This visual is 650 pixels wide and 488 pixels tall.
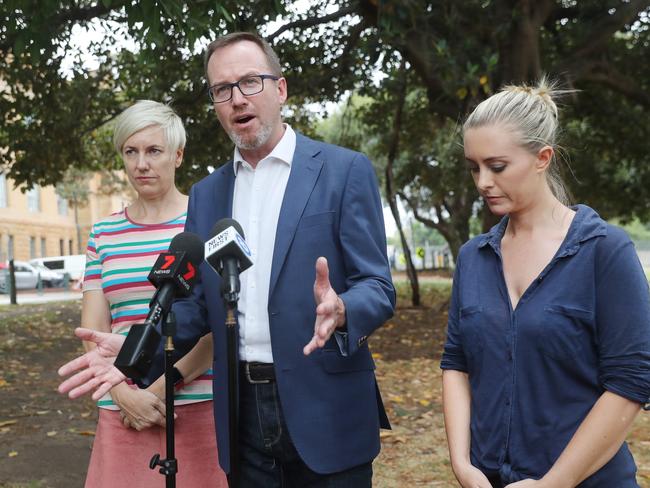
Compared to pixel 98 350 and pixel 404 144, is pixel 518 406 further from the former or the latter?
pixel 404 144

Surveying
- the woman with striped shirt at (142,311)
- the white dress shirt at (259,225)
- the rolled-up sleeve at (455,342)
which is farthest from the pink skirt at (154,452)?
the rolled-up sleeve at (455,342)

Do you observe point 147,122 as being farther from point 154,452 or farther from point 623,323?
point 623,323

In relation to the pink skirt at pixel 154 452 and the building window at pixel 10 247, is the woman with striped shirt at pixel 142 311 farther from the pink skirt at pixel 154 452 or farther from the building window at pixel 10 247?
the building window at pixel 10 247

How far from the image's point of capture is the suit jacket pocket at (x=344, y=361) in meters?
2.55

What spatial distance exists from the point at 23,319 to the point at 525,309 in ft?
54.3

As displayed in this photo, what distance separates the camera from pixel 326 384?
2557 mm

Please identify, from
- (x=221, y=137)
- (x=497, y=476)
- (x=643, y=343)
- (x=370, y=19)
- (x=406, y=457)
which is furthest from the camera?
(x=221, y=137)

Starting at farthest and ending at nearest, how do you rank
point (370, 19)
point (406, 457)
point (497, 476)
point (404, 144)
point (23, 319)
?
point (404, 144) < point (23, 319) < point (370, 19) < point (406, 457) < point (497, 476)

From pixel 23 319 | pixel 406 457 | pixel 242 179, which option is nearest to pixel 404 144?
pixel 23 319

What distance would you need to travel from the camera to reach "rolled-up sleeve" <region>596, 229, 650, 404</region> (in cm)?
204

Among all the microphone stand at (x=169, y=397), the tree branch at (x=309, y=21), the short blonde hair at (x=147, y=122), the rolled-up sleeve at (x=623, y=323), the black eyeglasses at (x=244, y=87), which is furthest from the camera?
the tree branch at (x=309, y=21)

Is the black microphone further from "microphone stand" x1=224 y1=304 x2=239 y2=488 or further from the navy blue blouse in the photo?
the navy blue blouse

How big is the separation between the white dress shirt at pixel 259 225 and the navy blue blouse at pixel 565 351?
2.51 feet

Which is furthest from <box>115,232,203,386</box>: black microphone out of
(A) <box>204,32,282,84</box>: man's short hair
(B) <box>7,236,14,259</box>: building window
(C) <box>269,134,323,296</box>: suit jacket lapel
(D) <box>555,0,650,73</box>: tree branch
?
(B) <box>7,236,14,259</box>: building window
